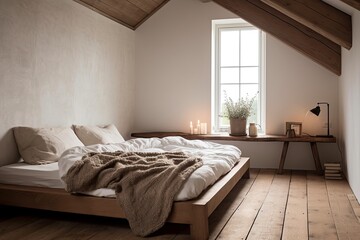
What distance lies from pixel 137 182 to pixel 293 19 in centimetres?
341

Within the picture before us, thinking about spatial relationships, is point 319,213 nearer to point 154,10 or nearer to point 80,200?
point 80,200

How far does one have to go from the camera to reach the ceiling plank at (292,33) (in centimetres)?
486

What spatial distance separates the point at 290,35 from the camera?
5.00m

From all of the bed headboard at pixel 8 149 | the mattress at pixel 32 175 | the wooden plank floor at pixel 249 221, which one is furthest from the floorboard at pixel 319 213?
the bed headboard at pixel 8 149

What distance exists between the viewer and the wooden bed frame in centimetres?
257

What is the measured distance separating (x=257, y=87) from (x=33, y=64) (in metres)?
3.42

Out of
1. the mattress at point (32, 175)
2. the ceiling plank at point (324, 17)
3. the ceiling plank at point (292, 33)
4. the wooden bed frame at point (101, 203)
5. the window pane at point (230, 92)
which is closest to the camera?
the wooden bed frame at point (101, 203)

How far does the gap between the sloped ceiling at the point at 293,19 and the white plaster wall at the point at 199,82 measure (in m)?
0.42

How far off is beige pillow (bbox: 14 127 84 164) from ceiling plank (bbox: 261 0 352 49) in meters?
2.75

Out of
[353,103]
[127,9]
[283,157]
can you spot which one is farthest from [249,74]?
[353,103]

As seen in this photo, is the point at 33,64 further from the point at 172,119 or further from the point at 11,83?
the point at 172,119

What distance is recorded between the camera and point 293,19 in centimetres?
500

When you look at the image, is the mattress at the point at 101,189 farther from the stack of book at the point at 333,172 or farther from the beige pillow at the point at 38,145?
the stack of book at the point at 333,172

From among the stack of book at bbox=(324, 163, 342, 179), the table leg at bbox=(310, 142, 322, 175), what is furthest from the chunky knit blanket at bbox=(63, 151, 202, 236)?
the table leg at bbox=(310, 142, 322, 175)
